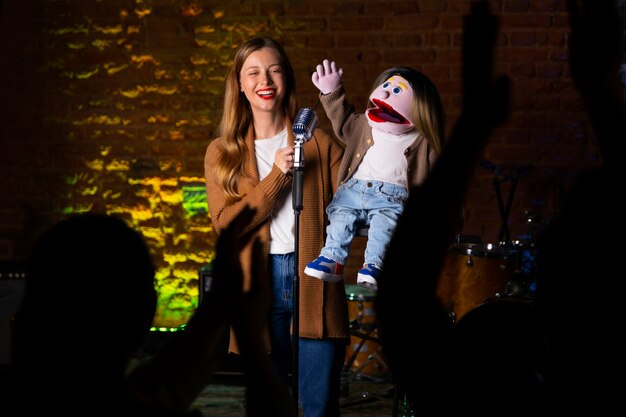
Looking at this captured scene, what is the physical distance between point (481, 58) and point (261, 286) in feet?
1.57

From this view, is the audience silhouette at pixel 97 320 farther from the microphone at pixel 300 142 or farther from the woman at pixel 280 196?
the woman at pixel 280 196

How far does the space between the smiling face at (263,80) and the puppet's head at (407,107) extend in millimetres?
318

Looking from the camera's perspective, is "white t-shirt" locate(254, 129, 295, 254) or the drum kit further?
the drum kit

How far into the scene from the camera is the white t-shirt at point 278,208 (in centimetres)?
281

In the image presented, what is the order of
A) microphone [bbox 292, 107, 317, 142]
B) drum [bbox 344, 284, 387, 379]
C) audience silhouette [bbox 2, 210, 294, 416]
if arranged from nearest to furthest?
audience silhouette [bbox 2, 210, 294, 416], microphone [bbox 292, 107, 317, 142], drum [bbox 344, 284, 387, 379]

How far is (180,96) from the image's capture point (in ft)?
17.4

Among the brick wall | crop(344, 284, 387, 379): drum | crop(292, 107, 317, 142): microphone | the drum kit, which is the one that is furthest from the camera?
the brick wall

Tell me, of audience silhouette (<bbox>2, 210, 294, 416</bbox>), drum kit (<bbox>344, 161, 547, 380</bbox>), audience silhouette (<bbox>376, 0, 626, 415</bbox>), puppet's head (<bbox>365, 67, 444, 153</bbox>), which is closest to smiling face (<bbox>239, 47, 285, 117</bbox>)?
→ puppet's head (<bbox>365, 67, 444, 153</bbox>)

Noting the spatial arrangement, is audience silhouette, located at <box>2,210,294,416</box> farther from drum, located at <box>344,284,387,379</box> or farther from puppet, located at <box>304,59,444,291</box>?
drum, located at <box>344,284,387,379</box>

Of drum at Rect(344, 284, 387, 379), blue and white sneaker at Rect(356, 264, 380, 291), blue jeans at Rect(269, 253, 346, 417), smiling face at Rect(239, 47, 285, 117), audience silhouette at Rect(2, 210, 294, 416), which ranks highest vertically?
smiling face at Rect(239, 47, 285, 117)

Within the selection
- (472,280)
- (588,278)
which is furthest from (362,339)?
(588,278)

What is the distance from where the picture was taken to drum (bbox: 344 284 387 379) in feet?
15.5

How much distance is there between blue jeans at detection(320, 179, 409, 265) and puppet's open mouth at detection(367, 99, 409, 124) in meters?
0.21

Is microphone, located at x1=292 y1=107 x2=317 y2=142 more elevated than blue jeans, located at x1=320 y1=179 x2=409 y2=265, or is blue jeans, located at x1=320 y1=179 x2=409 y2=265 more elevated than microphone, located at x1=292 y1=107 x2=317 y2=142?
microphone, located at x1=292 y1=107 x2=317 y2=142
